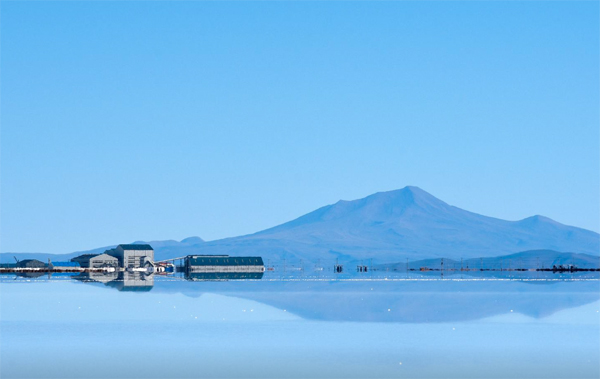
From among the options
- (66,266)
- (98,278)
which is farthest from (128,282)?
(66,266)

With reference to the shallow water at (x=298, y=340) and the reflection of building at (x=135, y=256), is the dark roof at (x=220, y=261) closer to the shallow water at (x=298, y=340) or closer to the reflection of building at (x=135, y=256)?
the reflection of building at (x=135, y=256)

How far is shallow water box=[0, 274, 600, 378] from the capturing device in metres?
25.4

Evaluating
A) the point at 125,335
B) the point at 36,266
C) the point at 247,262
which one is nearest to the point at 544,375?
the point at 125,335

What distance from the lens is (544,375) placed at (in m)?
24.4

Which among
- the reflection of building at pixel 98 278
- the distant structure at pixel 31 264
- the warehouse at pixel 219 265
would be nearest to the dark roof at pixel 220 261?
the warehouse at pixel 219 265

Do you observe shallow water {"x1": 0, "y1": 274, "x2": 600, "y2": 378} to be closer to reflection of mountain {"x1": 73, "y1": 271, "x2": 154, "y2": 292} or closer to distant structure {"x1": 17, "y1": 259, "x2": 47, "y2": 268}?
reflection of mountain {"x1": 73, "y1": 271, "x2": 154, "y2": 292}

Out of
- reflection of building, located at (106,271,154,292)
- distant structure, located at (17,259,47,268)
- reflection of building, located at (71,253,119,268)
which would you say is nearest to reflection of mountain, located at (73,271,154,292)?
reflection of building, located at (106,271,154,292)

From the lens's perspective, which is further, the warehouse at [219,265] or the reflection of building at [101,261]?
the reflection of building at [101,261]

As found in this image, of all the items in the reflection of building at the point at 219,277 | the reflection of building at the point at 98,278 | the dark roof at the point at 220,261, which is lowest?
the reflection of building at the point at 219,277

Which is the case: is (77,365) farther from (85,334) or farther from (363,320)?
(363,320)

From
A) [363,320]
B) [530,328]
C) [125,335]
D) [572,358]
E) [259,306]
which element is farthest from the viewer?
[259,306]

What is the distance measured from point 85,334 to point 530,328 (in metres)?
19.0

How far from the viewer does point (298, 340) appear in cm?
3234

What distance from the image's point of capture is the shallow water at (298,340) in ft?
83.3
